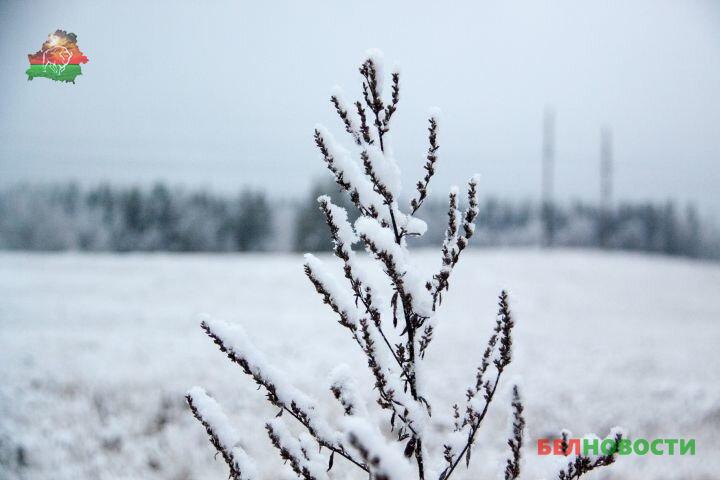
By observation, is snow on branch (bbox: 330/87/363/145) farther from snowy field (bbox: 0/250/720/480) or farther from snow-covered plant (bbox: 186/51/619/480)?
snowy field (bbox: 0/250/720/480)

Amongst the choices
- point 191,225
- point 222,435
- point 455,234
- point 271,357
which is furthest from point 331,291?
point 191,225

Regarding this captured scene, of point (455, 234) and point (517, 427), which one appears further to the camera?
point (455, 234)

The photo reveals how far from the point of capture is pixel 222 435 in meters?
1.50

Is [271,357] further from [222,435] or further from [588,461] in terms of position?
[588,461]

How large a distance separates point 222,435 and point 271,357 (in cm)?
732

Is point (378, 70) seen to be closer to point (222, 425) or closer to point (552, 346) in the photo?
point (222, 425)

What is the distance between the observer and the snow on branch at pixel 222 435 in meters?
1.49

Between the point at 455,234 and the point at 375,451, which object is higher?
the point at 455,234

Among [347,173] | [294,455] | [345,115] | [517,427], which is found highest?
[345,115]

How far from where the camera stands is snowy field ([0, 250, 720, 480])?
4941 millimetres

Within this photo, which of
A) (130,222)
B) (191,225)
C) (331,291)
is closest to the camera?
(331,291)

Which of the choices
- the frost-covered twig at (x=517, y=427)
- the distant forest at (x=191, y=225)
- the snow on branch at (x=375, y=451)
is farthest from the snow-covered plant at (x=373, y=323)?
the distant forest at (x=191, y=225)

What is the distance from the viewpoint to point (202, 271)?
65.1ft

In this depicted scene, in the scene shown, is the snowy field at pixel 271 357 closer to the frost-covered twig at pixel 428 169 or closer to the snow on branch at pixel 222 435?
the frost-covered twig at pixel 428 169
